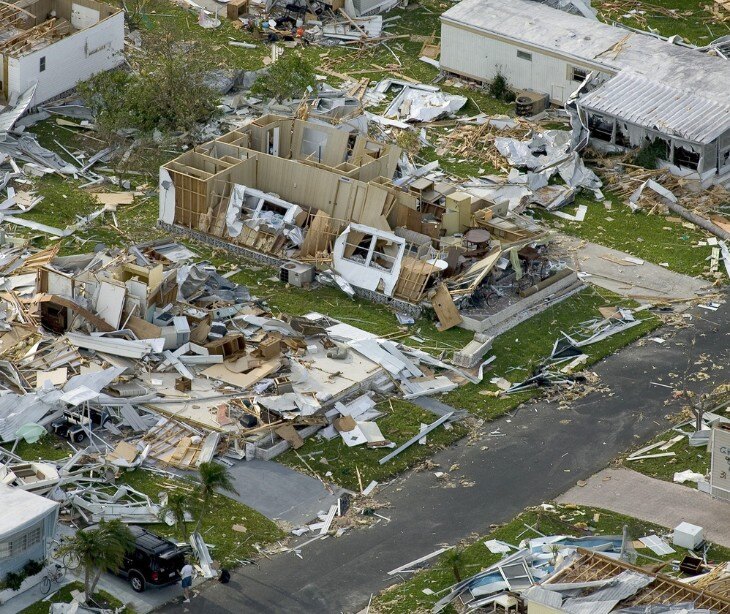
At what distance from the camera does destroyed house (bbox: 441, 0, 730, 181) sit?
5181 cm

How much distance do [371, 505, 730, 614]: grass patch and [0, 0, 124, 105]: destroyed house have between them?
87.7 ft

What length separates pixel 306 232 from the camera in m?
46.5

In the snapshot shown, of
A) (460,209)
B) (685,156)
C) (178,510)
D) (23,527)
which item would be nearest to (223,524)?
(178,510)

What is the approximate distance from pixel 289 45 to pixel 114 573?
1300 inches

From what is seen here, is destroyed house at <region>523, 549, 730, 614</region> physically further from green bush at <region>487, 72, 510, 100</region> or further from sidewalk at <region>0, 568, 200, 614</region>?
green bush at <region>487, 72, 510, 100</region>

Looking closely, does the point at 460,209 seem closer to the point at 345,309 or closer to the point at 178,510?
the point at 345,309

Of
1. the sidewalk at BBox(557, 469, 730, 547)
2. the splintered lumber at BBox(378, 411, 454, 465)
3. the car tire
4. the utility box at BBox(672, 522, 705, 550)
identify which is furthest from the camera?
the splintered lumber at BBox(378, 411, 454, 465)

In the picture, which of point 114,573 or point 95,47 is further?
point 95,47

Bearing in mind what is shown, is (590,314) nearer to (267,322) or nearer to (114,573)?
(267,322)

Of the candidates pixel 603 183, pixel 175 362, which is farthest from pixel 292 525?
pixel 603 183

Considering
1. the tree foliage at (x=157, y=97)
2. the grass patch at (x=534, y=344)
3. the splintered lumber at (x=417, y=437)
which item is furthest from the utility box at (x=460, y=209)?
the tree foliage at (x=157, y=97)

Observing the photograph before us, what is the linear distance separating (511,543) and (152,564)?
7.97m

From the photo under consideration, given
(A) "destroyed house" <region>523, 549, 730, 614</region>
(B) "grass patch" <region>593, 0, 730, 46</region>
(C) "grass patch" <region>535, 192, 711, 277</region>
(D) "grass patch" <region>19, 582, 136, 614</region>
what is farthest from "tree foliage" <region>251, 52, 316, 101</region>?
(A) "destroyed house" <region>523, 549, 730, 614</region>

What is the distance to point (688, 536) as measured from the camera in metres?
34.4
